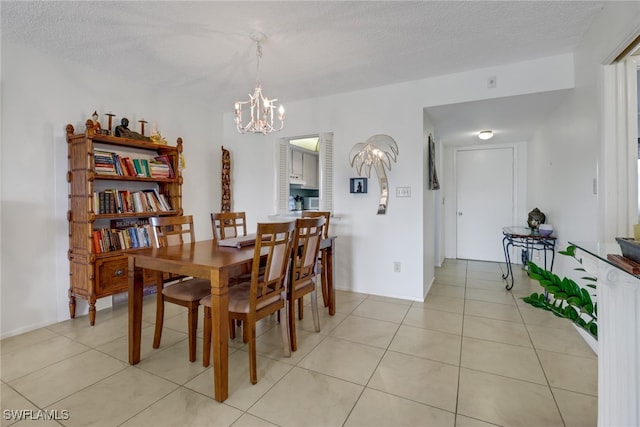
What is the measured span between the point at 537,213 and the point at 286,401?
3.71 metres

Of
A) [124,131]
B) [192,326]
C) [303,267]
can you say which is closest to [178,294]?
[192,326]

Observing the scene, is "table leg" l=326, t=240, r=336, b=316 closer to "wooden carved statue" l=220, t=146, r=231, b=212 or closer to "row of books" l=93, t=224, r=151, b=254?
"row of books" l=93, t=224, r=151, b=254

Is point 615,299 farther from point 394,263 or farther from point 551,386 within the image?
point 394,263

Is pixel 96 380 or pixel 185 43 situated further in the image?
pixel 185 43

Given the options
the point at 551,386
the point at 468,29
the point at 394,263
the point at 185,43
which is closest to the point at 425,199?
the point at 394,263

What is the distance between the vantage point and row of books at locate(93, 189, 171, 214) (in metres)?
2.79

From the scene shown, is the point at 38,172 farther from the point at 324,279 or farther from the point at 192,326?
the point at 324,279

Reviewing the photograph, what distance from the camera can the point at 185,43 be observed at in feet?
8.23

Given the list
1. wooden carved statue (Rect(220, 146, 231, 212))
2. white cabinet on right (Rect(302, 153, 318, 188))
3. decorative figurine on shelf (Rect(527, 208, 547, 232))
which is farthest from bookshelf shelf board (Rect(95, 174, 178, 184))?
decorative figurine on shelf (Rect(527, 208, 547, 232))

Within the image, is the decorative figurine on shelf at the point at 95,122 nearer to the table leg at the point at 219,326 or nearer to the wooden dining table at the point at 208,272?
the wooden dining table at the point at 208,272

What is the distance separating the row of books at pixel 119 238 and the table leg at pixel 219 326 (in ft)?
4.41

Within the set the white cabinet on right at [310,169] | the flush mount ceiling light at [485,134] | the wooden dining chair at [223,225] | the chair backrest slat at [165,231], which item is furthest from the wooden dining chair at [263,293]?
the white cabinet on right at [310,169]

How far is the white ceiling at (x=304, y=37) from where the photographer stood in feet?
6.78

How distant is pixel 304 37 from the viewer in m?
2.42
